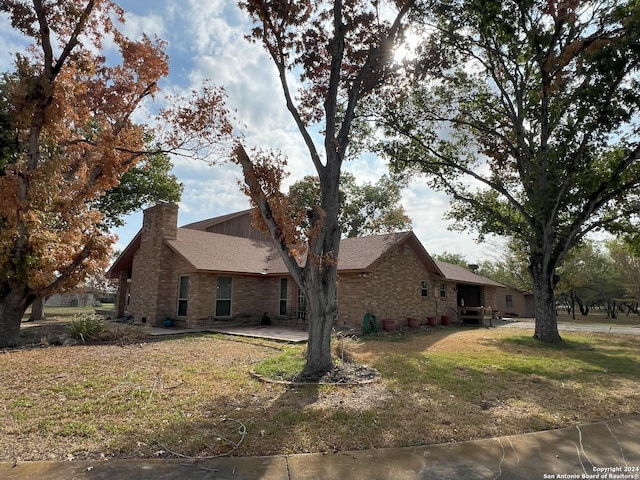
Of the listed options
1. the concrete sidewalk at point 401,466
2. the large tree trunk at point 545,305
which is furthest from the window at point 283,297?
the concrete sidewalk at point 401,466

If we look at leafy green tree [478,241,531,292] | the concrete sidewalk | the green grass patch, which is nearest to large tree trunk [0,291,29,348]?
the green grass patch

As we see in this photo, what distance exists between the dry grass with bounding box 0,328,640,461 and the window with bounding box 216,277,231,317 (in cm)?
653

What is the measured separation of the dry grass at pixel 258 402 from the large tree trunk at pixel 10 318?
4.91 ft

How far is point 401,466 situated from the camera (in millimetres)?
3838

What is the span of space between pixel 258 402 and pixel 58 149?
39.5ft

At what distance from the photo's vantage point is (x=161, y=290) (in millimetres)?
16875

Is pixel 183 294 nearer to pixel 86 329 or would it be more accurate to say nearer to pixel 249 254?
pixel 249 254

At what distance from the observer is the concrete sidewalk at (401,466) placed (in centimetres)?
362

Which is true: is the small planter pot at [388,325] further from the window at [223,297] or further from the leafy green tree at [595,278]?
the leafy green tree at [595,278]

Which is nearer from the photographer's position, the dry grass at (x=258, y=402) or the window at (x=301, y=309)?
the dry grass at (x=258, y=402)

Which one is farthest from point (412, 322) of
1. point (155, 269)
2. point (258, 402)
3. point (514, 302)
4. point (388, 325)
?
point (514, 302)

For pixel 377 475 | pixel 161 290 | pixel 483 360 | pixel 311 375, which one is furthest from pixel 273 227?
pixel 161 290

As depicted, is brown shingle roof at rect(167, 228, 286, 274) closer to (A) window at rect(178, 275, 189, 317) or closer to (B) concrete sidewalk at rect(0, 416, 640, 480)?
(A) window at rect(178, 275, 189, 317)

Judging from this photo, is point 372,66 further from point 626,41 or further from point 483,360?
point 483,360
